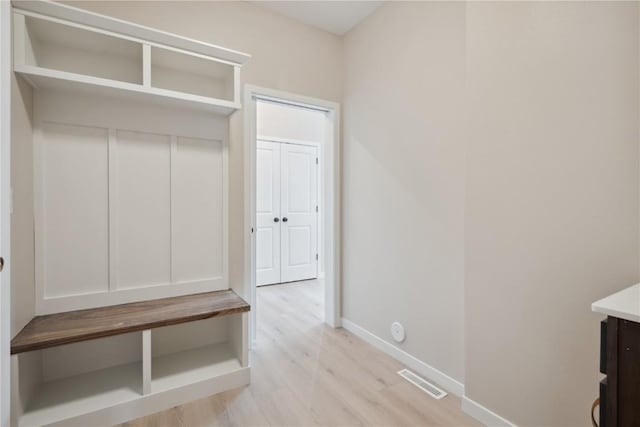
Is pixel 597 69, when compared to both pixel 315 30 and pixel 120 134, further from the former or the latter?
pixel 120 134

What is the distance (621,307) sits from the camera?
2.81 feet

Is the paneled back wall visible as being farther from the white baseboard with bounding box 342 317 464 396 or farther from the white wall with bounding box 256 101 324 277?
the white wall with bounding box 256 101 324 277

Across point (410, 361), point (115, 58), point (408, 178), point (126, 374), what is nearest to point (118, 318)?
point (126, 374)

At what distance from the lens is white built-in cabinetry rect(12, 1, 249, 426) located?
1.61 meters

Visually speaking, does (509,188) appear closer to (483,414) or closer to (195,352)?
(483,414)

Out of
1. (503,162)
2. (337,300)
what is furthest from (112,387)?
(503,162)

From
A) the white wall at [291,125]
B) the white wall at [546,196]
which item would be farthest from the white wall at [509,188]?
the white wall at [291,125]

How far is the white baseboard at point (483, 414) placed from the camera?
5.05 feet

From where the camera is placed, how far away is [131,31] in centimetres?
167

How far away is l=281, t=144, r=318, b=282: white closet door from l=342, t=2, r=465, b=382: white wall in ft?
5.51

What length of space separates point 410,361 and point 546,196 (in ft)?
4.65

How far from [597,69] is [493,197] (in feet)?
2.09

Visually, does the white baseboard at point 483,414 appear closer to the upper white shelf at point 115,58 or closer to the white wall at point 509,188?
the white wall at point 509,188

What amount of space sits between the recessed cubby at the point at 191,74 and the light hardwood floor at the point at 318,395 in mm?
1891
